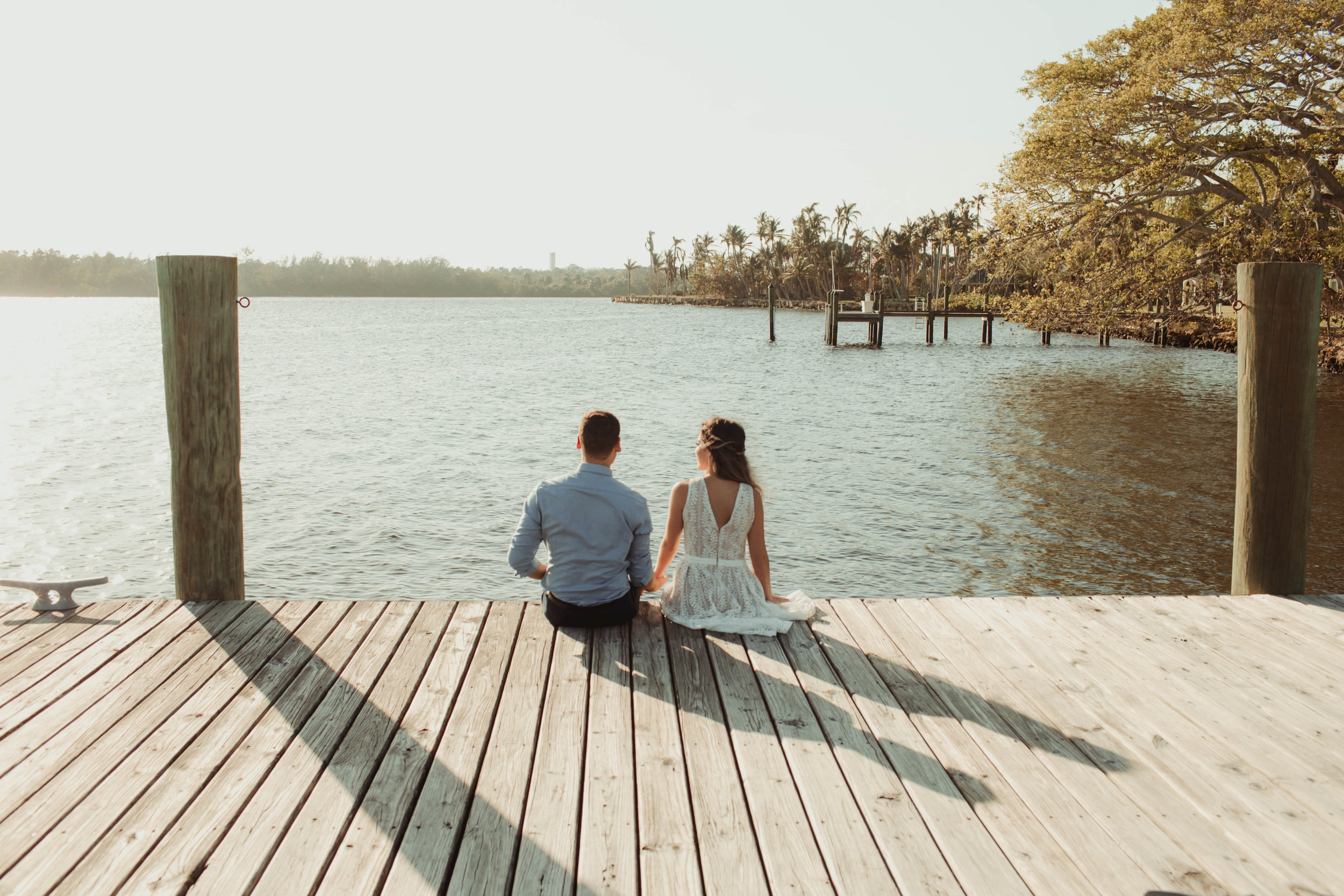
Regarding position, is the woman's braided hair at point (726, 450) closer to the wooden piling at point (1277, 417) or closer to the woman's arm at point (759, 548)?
the woman's arm at point (759, 548)

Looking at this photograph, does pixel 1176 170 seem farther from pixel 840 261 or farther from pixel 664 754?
pixel 840 261

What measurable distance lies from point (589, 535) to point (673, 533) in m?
0.51

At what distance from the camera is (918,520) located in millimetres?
11734

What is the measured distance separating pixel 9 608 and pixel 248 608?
1.16 metres

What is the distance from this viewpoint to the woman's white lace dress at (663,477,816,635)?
165 inches

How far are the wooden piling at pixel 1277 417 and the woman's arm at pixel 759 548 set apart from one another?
7.85 ft

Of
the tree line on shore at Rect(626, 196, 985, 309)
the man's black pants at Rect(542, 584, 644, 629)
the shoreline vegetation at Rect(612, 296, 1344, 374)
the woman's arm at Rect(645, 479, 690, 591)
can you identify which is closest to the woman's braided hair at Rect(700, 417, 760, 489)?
the woman's arm at Rect(645, 479, 690, 591)

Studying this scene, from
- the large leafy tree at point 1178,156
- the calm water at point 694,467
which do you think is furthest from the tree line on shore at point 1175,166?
the calm water at point 694,467

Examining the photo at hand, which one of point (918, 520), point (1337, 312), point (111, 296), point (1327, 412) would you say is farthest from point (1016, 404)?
point (111, 296)

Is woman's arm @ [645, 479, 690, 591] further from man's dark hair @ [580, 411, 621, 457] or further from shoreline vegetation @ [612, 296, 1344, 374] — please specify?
shoreline vegetation @ [612, 296, 1344, 374]

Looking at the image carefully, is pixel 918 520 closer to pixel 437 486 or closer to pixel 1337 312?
pixel 437 486

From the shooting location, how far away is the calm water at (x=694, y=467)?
9805 millimetres

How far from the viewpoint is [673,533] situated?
432 centimetres

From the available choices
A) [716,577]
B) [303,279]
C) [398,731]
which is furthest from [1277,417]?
[303,279]
